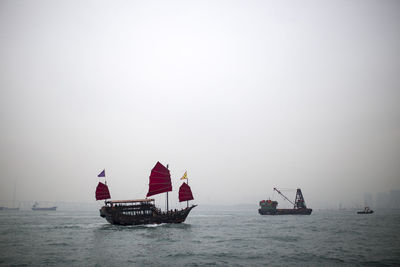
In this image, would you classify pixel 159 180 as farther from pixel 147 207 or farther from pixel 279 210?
pixel 279 210

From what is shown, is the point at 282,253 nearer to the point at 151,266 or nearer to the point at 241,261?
the point at 241,261

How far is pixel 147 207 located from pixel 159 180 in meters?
Result: 5.48

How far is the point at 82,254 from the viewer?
26.1m

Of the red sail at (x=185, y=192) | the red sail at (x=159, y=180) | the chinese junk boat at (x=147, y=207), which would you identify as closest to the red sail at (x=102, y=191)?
the chinese junk boat at (x=147, y=207)

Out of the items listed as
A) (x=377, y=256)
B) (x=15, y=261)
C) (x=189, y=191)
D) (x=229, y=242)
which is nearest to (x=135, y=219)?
(x=189, y=191)

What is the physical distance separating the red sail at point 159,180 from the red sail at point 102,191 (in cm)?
873

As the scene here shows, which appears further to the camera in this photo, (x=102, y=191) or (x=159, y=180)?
(x=102, y=191)

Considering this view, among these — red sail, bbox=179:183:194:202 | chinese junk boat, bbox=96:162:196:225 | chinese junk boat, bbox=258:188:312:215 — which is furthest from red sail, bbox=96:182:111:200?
chinese junk boat, bbox=258:188:312:215

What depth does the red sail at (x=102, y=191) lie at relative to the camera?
5206cm

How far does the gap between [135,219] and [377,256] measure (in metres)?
37.3

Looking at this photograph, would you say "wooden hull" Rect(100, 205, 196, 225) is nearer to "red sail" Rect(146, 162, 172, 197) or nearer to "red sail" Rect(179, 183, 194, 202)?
"red sail" Rect(146, 162, 172, 197)

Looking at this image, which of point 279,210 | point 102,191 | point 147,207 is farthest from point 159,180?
point 279,210

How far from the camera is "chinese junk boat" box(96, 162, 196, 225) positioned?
159 feet

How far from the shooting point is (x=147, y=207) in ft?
166
